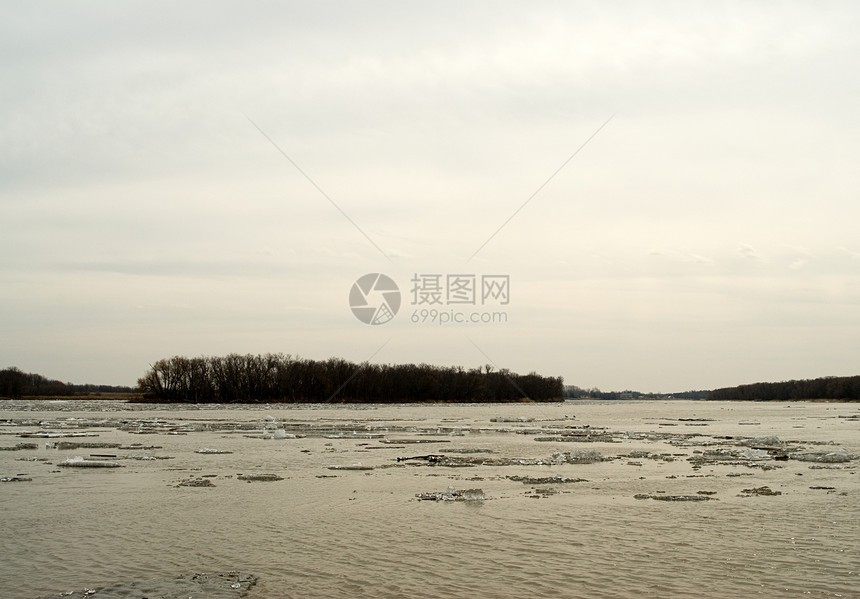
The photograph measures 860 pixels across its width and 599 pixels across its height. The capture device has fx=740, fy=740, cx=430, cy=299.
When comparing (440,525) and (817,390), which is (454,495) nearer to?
(440,525)

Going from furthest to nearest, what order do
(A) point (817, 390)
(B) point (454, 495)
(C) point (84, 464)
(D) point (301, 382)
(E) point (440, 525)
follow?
(A) point (817, 390) → (D) point (301, 382) → (C) point (84, 464) → (B) point (454, 495) → (E) point (440, 525)

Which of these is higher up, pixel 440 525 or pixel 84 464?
pixel 84 464

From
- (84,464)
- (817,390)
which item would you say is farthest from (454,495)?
(817,390)

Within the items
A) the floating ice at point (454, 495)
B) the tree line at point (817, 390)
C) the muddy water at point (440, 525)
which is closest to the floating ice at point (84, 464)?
the muddy water at point (440, 525)

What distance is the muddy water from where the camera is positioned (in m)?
9.49

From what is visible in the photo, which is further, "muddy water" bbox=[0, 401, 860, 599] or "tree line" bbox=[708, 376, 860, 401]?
"tree line" bbox=[708, 376, 860, 401]

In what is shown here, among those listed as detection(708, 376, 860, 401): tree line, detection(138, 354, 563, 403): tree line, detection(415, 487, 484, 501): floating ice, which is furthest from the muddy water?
detection(708, 376, 860, 401): tree line

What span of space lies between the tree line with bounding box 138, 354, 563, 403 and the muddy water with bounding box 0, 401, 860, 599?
294 ft

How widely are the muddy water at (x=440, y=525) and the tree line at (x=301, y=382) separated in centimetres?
8947

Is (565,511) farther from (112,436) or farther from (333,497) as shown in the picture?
(112,436)

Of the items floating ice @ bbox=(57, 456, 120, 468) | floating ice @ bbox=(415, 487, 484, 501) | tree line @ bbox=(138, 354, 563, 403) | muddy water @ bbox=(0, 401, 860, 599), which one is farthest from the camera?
tree line @ bbox=(138, 354, 563, 403)

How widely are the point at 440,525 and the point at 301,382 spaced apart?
107 m

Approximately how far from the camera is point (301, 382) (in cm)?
11719

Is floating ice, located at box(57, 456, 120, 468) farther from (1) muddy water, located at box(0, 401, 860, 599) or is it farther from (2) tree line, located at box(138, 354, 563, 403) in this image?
(2) tree line, located at box(138, 354, 563, 403)
